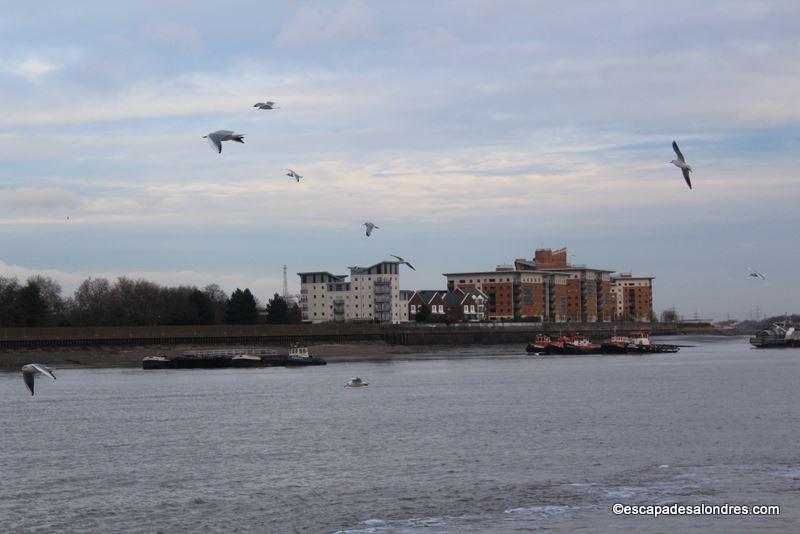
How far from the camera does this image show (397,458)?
3447 centimetres

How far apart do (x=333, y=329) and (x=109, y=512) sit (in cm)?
11484

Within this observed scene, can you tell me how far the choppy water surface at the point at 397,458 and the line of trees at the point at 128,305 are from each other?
64.1 metres

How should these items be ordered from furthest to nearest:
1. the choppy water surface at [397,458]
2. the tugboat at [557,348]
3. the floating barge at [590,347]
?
the floating barge at [590,347]
the tugboat at [557,348]
the choppy water surface at [397,458]

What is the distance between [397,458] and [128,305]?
121 meters

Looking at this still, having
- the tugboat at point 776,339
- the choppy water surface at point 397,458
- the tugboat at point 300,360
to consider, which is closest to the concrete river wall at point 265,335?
the tugboat at point 300,360

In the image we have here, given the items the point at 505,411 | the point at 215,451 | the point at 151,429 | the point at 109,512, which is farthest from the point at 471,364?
the point at 109,512

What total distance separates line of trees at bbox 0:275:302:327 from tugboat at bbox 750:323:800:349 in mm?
69019

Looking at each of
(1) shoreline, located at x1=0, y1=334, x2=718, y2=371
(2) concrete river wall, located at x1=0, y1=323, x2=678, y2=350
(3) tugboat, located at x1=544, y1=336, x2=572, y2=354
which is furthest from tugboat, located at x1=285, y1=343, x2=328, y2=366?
(3) tugboat, located at x1=544, y1=336, x2=572, y2=354

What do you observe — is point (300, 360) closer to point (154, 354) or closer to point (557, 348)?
point (154, 354)

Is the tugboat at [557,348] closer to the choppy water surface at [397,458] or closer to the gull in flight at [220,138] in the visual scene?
the choppy water surface at [397,458]

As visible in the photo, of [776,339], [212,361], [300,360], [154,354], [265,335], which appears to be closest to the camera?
[300,360]

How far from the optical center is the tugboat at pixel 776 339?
157 m

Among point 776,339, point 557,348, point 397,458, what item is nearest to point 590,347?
point 557,348

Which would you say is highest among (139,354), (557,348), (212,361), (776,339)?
Answer: (776,339)
